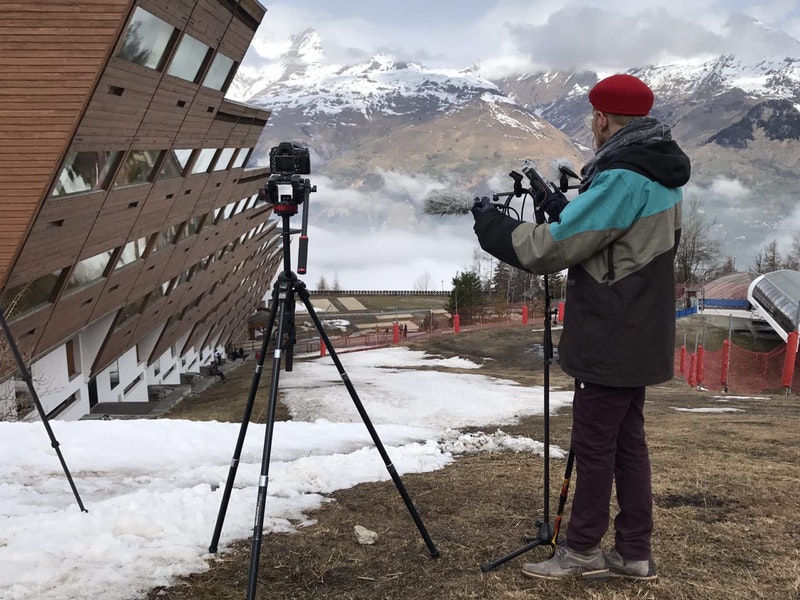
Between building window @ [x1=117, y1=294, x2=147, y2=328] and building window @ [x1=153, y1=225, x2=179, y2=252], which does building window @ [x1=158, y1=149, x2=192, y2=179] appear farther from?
building window @ [x1=117, y1=294, x2=147, y2=328]

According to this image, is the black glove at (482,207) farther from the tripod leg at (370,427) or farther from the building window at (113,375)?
the building window at (113,375)

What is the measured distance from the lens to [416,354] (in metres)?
34.8

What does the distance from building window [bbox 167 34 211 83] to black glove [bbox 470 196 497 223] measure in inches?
432

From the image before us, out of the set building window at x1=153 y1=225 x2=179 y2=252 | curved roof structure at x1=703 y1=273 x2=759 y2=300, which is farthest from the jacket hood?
curved roof structure at x1=703 y1=273 x2=759 y2=300

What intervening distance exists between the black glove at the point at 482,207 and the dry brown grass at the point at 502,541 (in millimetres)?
2241

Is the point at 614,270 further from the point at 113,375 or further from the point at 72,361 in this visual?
the point at 113,375

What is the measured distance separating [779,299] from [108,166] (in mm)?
36794

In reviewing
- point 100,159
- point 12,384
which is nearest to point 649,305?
point 100,159

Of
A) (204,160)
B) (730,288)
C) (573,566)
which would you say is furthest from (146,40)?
(730,288)

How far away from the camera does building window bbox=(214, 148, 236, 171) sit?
19.0 meters

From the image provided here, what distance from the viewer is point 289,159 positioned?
3984 mm

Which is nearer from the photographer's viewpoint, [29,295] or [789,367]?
[29,295]

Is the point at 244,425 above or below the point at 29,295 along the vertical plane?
below

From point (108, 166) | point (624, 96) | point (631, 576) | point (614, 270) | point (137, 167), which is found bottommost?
point (631, 576)
